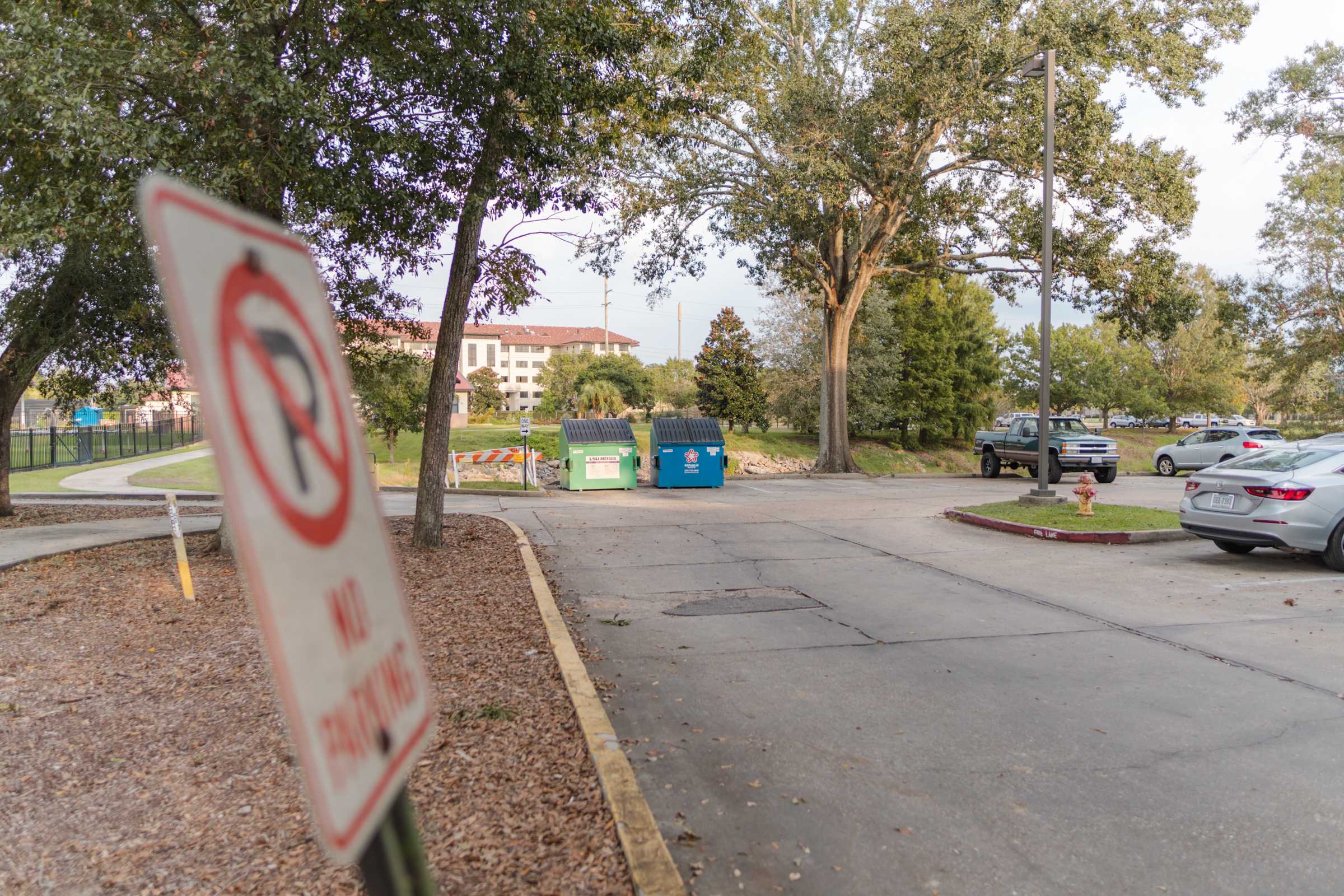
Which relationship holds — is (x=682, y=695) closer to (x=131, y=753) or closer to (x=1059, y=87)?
(x=131, y=753)

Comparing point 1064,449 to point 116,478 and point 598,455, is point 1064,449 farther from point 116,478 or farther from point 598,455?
point 116,478

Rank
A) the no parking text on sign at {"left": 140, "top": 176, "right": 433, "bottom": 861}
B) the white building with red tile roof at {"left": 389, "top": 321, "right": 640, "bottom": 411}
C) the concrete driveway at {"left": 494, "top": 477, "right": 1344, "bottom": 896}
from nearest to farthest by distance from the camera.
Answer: the no parking text on sign at {"left": 140, "top": 176, "right": 433, "bottom": 861} < the concrete driveway at {"left": 494, "top": 477, "right": 1344, "bottom": 896} < the white building with red tile roof at {"left": 389, "top": 321, "right": 640, "bottom": 411}

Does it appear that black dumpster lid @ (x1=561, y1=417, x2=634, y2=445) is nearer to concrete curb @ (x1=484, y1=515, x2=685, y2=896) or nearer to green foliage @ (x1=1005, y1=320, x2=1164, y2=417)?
concrete curb @ (x1=484, y1=515, x2=685, y2=896)

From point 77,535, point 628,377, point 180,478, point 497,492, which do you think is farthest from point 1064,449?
point 628,377

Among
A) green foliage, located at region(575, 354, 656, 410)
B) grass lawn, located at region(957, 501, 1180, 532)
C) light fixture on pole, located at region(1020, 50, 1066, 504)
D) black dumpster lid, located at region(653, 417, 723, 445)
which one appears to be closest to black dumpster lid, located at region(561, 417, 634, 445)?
black dumpster lid, located at region(653, 417, 723, 445)

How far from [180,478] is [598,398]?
3812cm

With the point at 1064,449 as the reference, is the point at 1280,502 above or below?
below

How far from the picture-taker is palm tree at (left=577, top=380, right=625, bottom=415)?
65.8 meters

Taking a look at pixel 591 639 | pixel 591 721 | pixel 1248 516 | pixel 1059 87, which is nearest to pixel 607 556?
pixel 591 639

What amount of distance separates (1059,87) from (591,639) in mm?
20744

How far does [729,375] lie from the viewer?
5544 centimetres

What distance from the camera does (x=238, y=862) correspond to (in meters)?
3.52

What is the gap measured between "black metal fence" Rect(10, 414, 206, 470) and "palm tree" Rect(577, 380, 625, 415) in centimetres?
2675

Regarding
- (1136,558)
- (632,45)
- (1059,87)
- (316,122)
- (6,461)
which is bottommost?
(1136,558)
